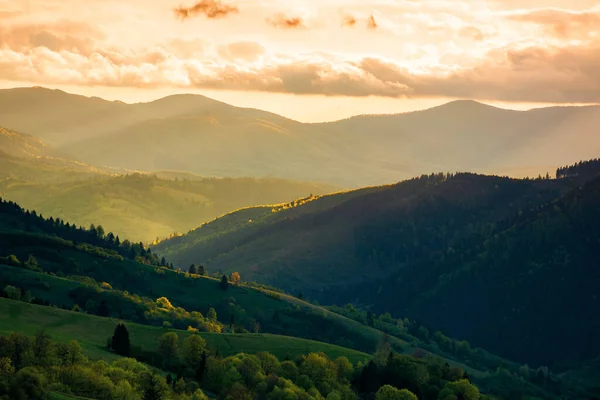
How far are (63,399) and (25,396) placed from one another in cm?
741

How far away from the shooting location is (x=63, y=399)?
197000 millimetres

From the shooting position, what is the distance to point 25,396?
192 metres
